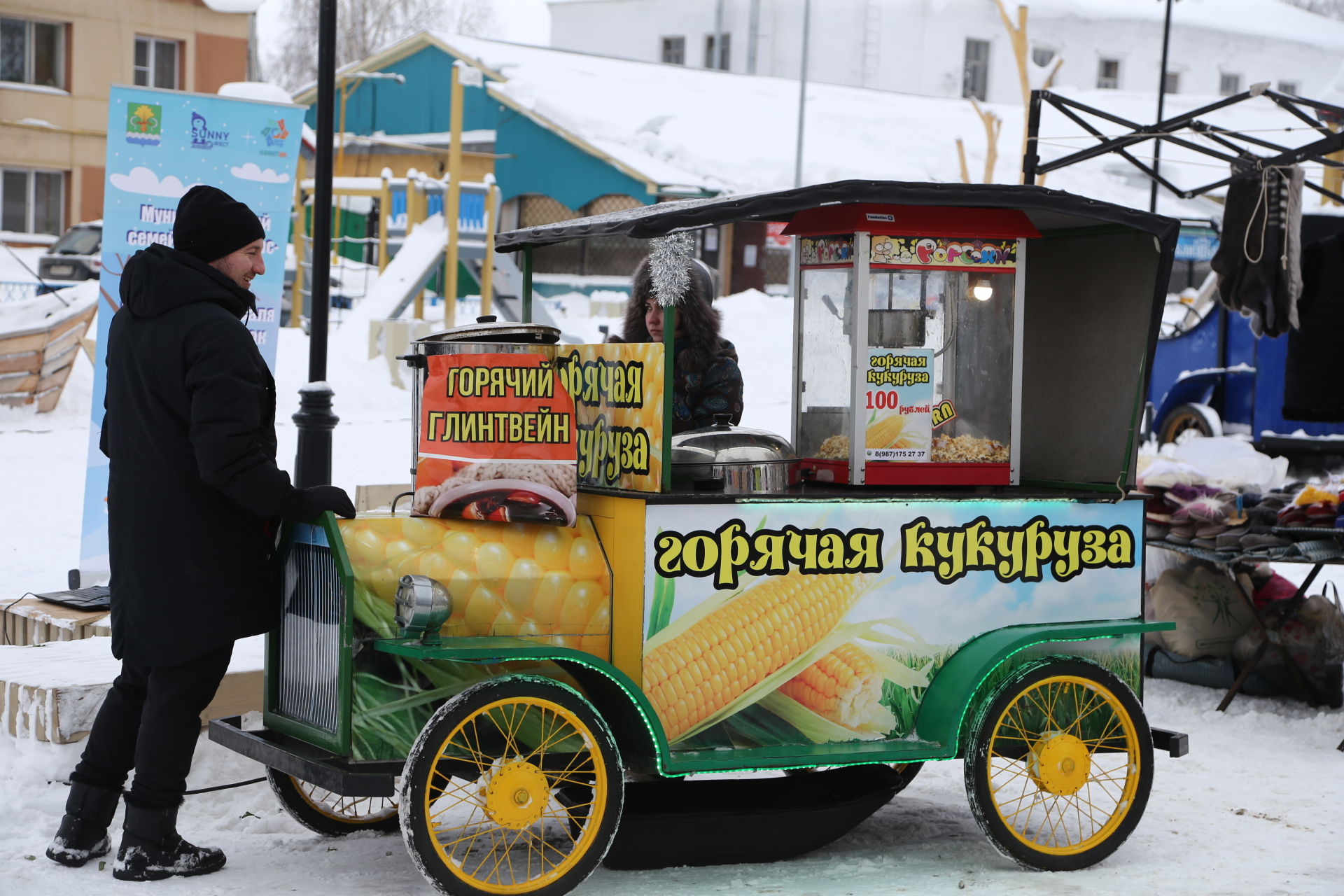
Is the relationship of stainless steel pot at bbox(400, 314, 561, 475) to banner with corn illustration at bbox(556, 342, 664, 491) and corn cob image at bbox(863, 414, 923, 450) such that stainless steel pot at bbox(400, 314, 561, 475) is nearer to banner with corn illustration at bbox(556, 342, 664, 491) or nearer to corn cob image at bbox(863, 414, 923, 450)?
banner with corn illustration at bbox(556, 342, 664, 491)

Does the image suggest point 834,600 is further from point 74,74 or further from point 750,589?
point 74,74

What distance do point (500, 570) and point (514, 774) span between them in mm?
588

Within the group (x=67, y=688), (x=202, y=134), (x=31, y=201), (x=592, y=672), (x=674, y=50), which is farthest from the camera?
(x=674, y=50)

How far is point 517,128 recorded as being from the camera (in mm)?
34125

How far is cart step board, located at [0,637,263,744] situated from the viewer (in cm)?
527

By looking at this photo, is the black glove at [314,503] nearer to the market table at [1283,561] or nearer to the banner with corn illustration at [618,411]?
the banner with corn illustration at [618,411]

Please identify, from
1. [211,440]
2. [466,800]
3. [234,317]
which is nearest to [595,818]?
[466,800]

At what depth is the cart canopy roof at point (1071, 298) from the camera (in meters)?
4.92

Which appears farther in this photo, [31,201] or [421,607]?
[31,201]

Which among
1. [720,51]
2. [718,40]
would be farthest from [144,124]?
[720,51]

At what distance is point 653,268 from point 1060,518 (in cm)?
160

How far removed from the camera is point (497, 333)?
186 inches

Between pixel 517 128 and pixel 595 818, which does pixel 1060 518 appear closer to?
pixel 595 818

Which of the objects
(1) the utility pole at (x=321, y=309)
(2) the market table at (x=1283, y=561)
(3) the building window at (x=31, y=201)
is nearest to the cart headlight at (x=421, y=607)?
(1) the utility pole at (x=321, y=309)
